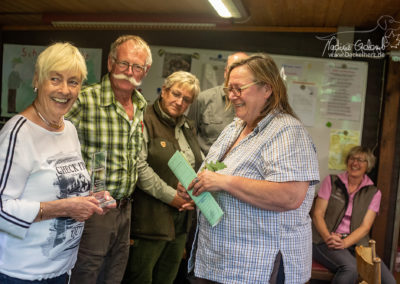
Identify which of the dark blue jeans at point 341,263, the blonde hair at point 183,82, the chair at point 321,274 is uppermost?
the blonde hair at point 183,82

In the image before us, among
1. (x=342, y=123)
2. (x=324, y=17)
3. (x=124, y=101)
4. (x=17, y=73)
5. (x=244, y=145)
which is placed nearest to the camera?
(x=244, y=145)

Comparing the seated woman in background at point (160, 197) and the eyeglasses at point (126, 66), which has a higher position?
the eyeglasses at point (126, 66)

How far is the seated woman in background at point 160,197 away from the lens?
2311mm

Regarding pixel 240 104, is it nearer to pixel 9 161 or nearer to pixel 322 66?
pixel 9 161

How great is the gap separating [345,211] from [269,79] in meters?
2.00

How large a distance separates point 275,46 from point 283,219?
2365 mm

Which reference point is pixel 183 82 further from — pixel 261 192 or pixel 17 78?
pixel 17 78

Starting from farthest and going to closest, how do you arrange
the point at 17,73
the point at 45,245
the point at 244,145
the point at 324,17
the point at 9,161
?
the point at 17,73 → the point at 324,17 → the point at 244,145 → the point at 45,245 → the point at 9,161

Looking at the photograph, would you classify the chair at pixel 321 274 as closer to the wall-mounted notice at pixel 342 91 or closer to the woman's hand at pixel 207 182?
the wall-mounted notice at pixel 342 91

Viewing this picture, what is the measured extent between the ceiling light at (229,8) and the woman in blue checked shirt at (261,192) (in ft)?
4.38

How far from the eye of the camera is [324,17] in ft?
9.91

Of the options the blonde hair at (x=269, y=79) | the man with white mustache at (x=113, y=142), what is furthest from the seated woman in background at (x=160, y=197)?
the blonde hair at (x=269, y=79)

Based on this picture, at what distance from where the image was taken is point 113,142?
1995 mm

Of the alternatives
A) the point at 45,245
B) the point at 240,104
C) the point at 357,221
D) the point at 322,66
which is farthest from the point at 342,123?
A: the point at 45,245
